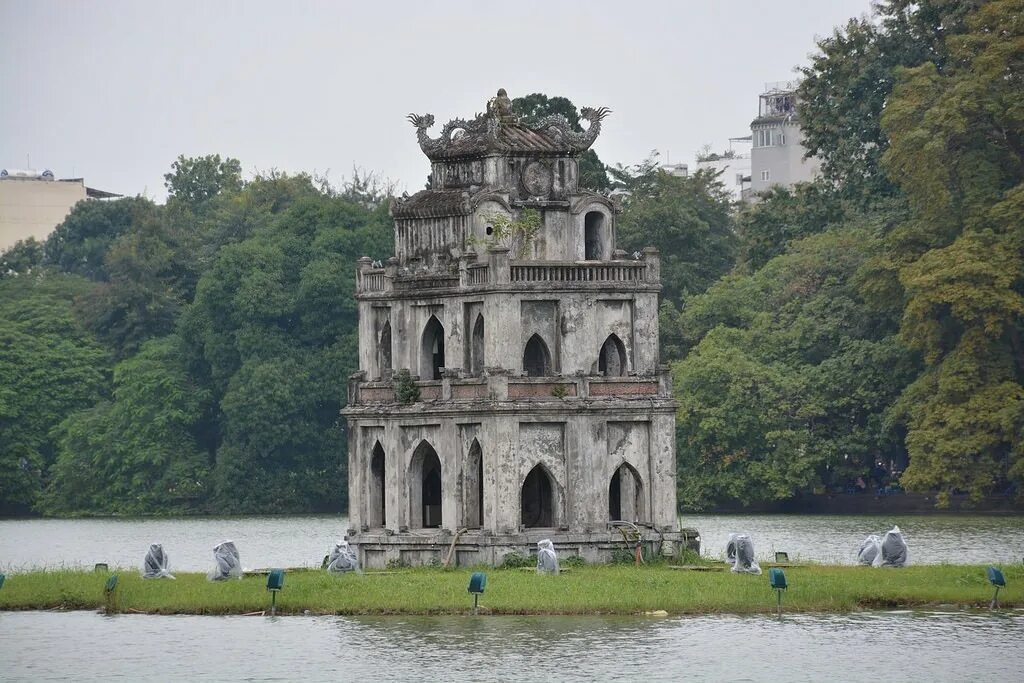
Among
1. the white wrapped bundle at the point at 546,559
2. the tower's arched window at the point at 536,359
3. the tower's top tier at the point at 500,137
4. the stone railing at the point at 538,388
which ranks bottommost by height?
the white wrapped bundle at the point at 546,559

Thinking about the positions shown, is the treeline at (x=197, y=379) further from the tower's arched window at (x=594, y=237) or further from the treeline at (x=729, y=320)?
the tower's arched window at (x=594, y=237)

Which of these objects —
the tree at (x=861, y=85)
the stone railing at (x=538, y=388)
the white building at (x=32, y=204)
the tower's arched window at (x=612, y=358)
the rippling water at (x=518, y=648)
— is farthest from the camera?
the white building at (x=32, y=204)

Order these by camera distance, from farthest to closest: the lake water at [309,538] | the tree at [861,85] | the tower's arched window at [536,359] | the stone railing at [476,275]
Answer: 1. the tree at [861,85]
2. the lake water at [309,538]
3. the tower's arched window at [536,359]
4. the stone railing at [476,275]

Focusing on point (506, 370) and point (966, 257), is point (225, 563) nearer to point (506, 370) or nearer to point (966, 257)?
point (506, 370)

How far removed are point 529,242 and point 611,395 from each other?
408 cm

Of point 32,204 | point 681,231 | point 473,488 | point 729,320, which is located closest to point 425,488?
point 473,488

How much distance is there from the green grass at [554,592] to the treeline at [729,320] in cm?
2816

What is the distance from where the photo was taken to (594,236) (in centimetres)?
5956

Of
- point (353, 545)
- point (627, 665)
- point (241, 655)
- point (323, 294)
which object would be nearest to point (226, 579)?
point (353, 545)

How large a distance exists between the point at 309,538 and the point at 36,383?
27.1 metres

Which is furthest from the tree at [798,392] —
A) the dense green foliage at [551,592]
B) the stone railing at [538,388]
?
the dense green foliage at [551,592]

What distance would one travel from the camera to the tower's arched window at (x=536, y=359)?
2276 inches

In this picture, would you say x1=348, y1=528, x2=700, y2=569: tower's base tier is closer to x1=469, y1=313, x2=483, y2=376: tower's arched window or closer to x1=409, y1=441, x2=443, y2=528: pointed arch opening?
x1=409, y1=441, x2=443, y2=528: pointed arch opening

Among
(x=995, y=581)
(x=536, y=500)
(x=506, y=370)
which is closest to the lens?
(x=995, y=581)
